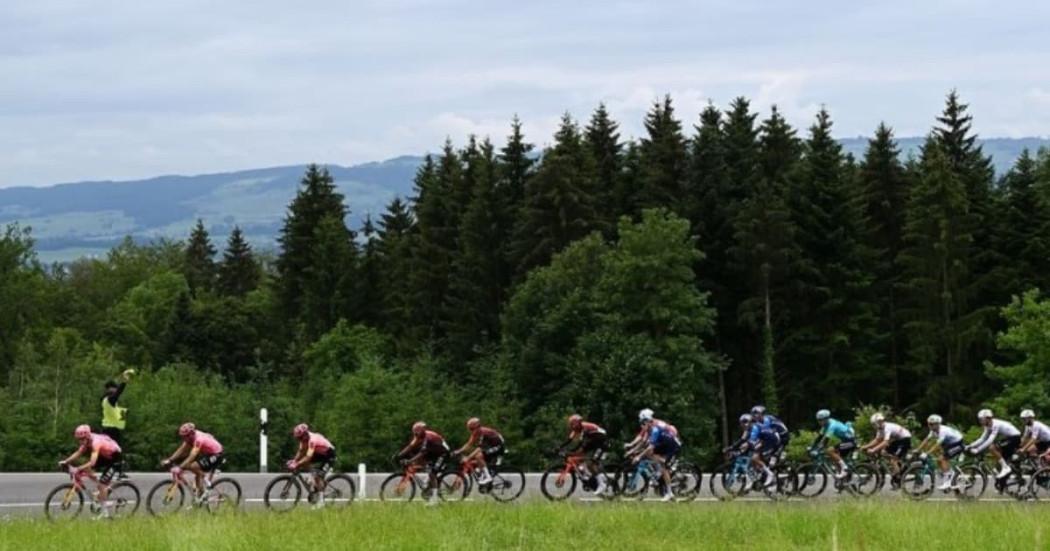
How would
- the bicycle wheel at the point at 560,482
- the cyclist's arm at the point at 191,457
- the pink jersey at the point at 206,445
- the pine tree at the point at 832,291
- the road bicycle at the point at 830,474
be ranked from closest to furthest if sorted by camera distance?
the cyclist's arm at the point at 191,457, the pink jersey at the point at 206,445, the bicycle wheel at the point at 560,482, the road bicycle at the point at 830,474, the pine tree at the point at 832,291

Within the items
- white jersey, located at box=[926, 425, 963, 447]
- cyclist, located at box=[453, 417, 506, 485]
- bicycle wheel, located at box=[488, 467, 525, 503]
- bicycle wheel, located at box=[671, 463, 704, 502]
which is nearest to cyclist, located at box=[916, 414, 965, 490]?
white jersey, located at box=[926, 425, 963, 447]

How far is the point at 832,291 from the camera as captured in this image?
59.1 m

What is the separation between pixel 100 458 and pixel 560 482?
7.84 m

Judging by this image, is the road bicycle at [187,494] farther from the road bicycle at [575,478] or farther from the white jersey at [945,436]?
the white jersey at [945,436]

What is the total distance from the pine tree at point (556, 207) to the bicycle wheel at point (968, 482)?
36.8 meters

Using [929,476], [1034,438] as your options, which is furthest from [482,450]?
[1034,438]

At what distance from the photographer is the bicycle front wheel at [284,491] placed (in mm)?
22578

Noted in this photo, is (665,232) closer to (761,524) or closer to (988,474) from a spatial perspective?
(988,474)

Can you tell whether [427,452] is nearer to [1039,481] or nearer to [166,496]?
[166,496]

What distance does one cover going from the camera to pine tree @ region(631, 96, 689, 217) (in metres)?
62.8

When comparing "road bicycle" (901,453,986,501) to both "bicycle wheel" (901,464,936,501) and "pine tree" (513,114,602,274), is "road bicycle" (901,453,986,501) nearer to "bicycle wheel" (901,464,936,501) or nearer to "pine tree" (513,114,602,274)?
"bicycle wheel" (901,464,936,501)

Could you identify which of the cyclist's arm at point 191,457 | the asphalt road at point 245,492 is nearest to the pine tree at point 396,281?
the asphalt road at point 245,492

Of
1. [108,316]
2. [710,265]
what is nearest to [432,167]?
[710,265]

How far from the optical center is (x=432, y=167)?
81000mm
